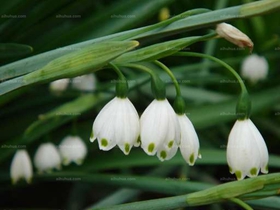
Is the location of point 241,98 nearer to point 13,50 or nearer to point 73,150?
point 13,50

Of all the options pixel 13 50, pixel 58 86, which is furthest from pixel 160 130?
pixel 58 86

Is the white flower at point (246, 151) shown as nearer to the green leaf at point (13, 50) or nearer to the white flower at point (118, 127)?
the white flower at point (118, 127)

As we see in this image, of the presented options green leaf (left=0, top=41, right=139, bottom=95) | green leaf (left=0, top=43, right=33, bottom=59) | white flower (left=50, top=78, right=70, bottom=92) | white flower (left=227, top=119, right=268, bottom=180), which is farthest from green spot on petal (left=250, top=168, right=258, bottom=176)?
white flower (left=50, top=78, right=70, bottom=92)

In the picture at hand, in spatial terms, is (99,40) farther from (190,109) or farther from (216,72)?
→ (216,72)

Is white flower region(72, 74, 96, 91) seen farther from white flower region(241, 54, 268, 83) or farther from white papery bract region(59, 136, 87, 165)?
white flower region(241, 54, 268, 83)

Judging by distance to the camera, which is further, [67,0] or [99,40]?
[67,0]

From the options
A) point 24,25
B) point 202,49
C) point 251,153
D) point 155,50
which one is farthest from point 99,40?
point 202,49
